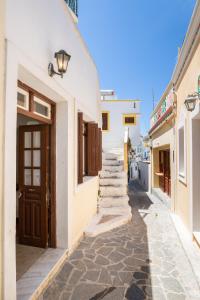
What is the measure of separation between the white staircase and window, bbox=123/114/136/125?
7923 millimetres

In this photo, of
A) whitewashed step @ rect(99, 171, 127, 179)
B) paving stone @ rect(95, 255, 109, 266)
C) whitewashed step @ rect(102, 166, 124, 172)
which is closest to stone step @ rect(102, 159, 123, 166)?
whitewashed step @ rect(102, 166, 124, 172)

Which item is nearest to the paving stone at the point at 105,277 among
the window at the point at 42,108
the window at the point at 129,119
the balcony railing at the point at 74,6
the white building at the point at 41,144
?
the white building at the point at 41,144

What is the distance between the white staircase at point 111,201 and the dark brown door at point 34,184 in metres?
1.60

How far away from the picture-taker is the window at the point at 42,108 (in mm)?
3605

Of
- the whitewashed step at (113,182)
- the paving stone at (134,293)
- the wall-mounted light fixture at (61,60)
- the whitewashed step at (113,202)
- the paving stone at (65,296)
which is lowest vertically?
the paving stone at (134,293)

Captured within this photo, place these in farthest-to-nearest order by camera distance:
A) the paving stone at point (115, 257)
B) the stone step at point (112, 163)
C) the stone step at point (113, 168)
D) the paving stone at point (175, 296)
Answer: the stone step at point (112, 163) < the stone step at point (113, 168) < the paving stone at point (115, 257) < the paving stone at point (175, 296)

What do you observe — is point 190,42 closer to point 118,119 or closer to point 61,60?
point 61,60

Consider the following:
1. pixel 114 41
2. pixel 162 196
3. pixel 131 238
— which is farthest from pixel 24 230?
pixel 114 41

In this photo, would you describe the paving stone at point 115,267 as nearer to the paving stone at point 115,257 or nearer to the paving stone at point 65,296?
the paving stone at point 115,257

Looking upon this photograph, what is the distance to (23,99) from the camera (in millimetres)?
3209

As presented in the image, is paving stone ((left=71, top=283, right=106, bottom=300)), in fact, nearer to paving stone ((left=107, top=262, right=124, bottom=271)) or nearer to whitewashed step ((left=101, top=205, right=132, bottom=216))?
paving stone ((left=107, top=262, right=124, bottom=271))

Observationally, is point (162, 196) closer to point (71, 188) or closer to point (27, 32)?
point (71, 188)

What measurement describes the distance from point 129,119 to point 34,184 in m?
13.5

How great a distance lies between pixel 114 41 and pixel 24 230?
323 inches
